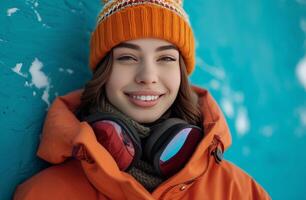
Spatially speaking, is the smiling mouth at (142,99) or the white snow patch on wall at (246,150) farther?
the white snow patch on wall at (246,150)

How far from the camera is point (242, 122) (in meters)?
2.07

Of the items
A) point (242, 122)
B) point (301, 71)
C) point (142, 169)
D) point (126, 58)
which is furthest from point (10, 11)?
point (301, 71)

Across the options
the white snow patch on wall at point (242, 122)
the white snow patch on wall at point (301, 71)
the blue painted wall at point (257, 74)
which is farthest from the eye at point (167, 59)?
the white snow patch on wall at point (301, 71)

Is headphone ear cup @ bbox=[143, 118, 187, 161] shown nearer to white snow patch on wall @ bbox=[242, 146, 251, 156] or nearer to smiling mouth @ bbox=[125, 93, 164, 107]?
smiling mouth @ bbox=[125, 93, 164, 107]

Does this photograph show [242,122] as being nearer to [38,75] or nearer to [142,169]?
[142,169]

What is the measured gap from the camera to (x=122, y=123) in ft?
4.20

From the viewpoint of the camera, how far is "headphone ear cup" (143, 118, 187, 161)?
1325 mm

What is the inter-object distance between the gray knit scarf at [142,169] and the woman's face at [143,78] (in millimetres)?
32

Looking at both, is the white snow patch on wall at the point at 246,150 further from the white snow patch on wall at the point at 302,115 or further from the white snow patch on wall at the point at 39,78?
the white snow patch on wall at the point at 39,78

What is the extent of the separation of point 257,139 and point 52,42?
1075mm

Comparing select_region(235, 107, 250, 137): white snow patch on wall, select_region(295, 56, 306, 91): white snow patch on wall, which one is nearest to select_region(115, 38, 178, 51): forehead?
select_region(235, 107, 250, 137): white snow patch on wall

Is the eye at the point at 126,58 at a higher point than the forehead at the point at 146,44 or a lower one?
lower

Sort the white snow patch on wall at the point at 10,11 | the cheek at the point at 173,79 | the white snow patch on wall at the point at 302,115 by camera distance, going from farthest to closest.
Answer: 1. the white snow patch on wall at the point at 302,115
2. the cheek at the point at 173,79
3. the white snow patch on wall at the point at 10,11

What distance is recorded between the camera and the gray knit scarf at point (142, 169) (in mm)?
1320
